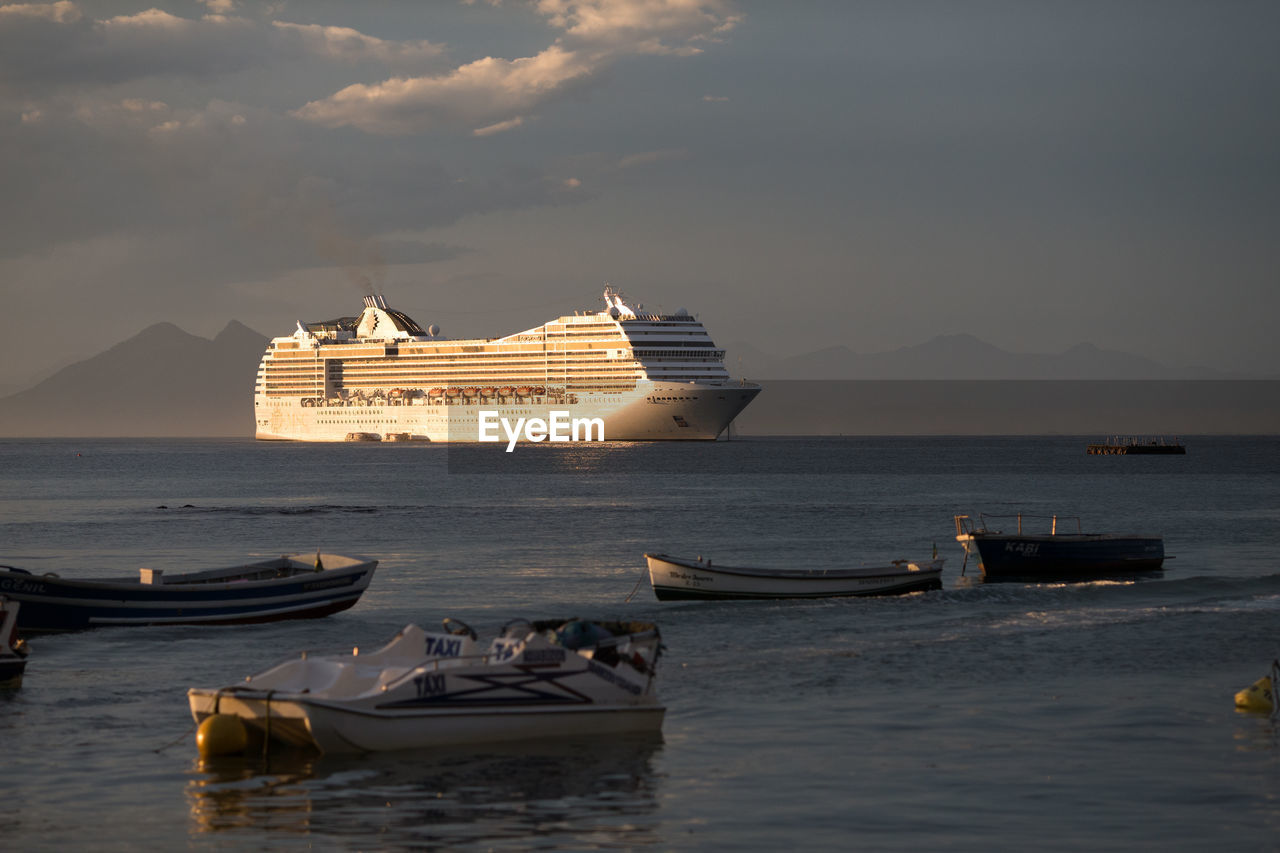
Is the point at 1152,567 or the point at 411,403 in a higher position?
the point at 411,403

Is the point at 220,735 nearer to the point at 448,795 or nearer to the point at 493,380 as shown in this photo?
the point at 448,795

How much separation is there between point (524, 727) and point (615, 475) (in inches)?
3634

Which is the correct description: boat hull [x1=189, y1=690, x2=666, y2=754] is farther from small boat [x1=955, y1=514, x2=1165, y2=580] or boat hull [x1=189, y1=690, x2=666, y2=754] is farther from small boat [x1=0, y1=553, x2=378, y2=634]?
small boat [x1=955, y1=514, x2=1165, y2=580]

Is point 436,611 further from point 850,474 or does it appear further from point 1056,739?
point 850,474

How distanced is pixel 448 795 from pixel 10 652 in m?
9.92

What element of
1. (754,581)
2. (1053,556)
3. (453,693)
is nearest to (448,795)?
(453,693)

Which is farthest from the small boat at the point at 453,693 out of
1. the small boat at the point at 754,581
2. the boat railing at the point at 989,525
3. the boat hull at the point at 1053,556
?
the boat railing at the point at 989,525

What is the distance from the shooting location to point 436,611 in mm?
32594

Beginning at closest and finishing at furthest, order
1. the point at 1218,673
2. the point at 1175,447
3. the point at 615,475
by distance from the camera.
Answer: the point at 1218,673 < the point at 615,475 < the point at 1175,447

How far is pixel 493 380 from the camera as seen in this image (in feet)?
561

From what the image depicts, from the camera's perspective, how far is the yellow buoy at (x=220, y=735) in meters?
17.0

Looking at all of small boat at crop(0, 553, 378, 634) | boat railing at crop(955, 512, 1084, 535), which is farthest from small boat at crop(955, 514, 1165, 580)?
small boat at crop(0, 553, 378, 634)

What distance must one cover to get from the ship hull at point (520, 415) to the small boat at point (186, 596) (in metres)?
122

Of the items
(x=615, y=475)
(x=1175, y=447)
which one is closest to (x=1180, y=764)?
(x=615, y=475)
